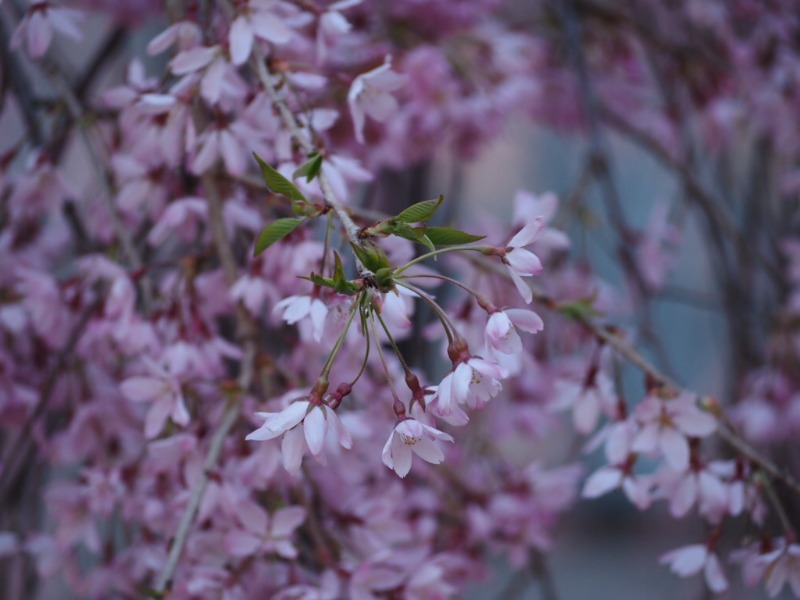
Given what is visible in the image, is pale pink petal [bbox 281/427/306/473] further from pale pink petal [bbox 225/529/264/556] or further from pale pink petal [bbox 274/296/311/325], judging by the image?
pale pink petal [bbox 225/529/264/556]

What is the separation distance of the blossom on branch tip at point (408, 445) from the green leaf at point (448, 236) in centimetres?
11

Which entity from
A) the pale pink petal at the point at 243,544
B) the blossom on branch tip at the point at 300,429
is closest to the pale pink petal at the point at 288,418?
the blossom on branch tip at the point at 300,429

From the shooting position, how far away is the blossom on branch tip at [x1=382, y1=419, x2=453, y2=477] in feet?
1.73

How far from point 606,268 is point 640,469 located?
67 centimetres

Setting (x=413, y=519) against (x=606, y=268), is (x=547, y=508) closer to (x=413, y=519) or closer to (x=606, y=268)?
(x=413, y=519)

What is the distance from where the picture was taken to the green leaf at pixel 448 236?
536mm

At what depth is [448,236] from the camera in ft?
1.77

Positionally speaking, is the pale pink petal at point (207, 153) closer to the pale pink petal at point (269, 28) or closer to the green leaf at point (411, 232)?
the pale pink petal at point (269, 28)

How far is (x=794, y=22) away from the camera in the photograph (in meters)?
1.71

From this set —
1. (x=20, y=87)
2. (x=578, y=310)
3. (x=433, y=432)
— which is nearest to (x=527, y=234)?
(x=433, y=432)

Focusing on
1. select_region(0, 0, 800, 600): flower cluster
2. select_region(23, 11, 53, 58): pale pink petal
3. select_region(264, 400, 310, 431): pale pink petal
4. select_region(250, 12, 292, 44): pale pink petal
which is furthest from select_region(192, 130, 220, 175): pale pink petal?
select_region(264, 400, 310, 431): pale pink petal

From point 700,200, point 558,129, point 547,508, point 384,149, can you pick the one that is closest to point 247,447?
point 547,508

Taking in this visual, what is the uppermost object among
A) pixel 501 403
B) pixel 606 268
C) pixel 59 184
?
pixel 59 184

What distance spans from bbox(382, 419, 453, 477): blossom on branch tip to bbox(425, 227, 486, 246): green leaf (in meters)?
0.11
